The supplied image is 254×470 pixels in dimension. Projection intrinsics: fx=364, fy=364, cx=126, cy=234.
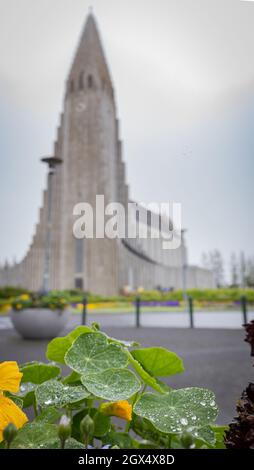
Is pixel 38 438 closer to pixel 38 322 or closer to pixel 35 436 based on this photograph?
pixel 35 436

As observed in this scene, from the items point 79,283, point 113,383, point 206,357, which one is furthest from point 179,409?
point 79,283

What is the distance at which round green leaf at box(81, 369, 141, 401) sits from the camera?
25 centimetres

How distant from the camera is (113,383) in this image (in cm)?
27

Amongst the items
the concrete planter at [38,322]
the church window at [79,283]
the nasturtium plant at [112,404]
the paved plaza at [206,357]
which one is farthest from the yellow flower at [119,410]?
the church window at [79,283]

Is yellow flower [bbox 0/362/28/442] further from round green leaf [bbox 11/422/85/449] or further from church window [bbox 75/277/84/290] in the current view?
church window [bbox 75/277/84/290]

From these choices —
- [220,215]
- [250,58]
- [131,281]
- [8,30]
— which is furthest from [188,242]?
[131,281]

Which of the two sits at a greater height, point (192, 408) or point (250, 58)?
point (250, 58)

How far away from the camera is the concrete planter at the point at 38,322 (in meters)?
2.76

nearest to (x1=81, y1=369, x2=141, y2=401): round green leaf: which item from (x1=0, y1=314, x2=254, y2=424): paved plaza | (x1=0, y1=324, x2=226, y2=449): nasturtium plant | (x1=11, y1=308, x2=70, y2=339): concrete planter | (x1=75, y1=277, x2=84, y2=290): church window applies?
(x1=0, y1=324, x2=226, y2=449): nasturtium plant

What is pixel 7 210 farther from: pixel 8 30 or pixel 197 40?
pixel 197 40

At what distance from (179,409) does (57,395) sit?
9 cm

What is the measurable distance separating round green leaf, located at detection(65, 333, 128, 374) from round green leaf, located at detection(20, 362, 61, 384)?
0.07 metres

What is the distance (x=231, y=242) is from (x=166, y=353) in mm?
380
